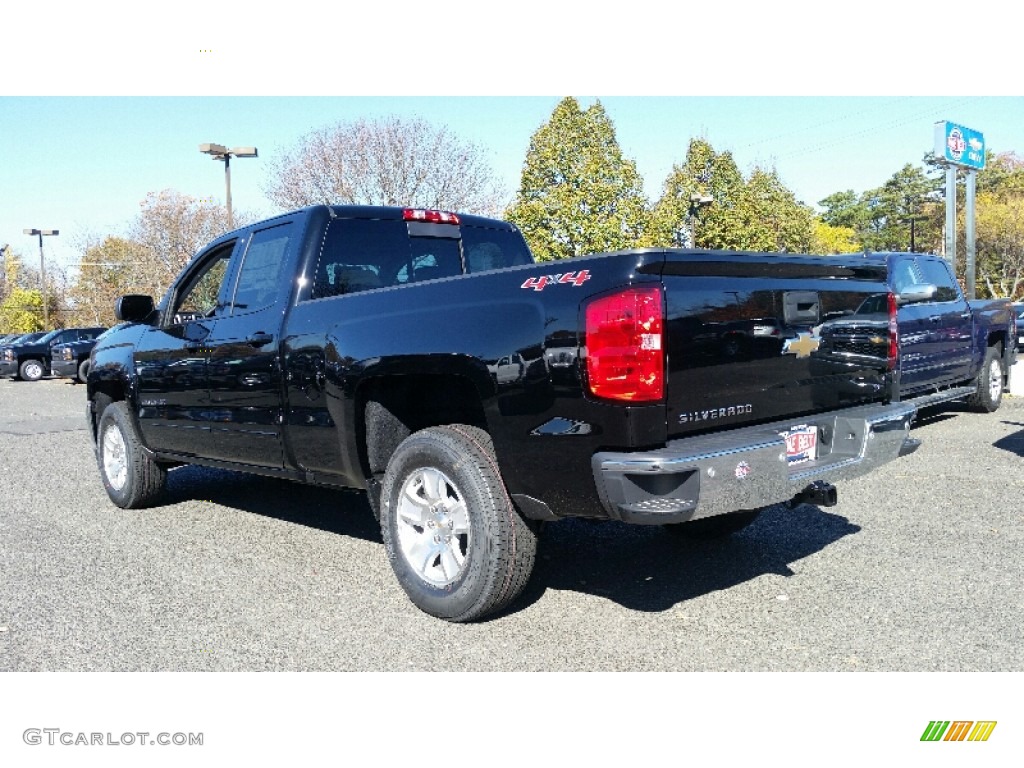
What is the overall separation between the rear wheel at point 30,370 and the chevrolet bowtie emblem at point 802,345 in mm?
30042

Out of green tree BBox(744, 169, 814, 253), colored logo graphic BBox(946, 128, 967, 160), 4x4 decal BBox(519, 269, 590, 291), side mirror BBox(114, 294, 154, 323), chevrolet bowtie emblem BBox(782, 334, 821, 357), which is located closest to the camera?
4x4 decal BBox(519, 269, 590, 291)

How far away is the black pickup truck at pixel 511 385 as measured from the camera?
131 inches

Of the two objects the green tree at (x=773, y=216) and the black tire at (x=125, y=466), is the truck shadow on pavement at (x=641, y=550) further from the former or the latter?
the green tree at (x=773, y=216)

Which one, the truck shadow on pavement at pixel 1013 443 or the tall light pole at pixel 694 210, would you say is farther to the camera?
the tall light pole at pixel 694 210

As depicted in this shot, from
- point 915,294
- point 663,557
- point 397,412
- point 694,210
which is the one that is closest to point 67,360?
point 694,210

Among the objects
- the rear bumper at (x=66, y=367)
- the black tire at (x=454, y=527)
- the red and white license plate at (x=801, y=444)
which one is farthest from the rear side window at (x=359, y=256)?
the rear bumper at (x=66, y=367)

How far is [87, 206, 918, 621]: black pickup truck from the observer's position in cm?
333

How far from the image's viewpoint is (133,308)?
6141 mm

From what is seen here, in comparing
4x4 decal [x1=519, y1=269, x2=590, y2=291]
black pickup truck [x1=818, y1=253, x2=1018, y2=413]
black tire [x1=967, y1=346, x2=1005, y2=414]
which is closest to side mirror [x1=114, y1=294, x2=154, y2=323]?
4x4 decal [x1=519, y1=269, x2=590, y2=291]

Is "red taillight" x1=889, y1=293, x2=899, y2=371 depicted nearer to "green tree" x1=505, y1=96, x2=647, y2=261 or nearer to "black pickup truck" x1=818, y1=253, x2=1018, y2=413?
Result: "black pickup truck" x1=818, y1=253, x2=1018, y2=413

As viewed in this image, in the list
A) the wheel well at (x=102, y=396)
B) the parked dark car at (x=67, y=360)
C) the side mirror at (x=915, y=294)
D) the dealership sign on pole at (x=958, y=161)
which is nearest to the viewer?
the wheel well at (x=102, y=396)

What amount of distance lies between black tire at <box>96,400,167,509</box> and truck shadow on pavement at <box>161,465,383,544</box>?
13.1 inches
